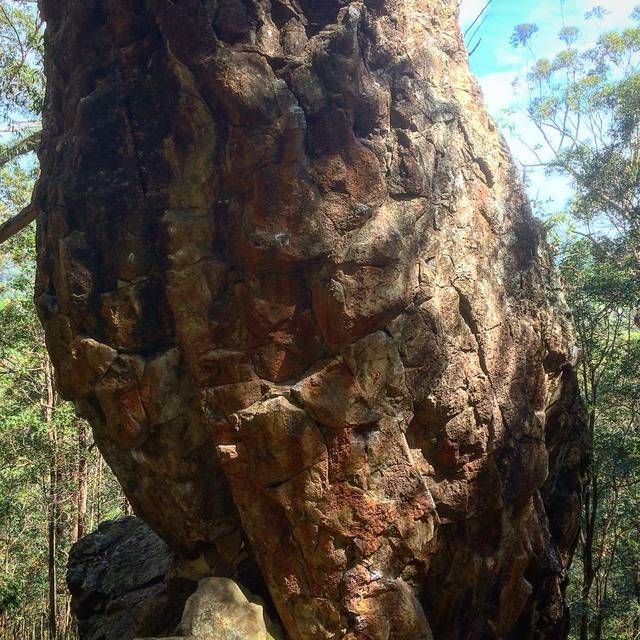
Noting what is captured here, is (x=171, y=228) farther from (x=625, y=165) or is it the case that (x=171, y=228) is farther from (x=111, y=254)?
(x=625, y=165)

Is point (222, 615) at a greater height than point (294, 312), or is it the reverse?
point (294, 312)

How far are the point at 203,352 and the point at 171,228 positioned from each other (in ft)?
3.60

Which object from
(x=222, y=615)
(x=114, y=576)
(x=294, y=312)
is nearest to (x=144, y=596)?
(x=114, y=576)

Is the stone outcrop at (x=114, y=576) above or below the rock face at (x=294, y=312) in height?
below

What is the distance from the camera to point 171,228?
5.25 metres

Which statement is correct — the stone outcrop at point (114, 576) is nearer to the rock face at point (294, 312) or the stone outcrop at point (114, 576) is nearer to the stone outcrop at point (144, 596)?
the stone outcrop at point (144, 596)

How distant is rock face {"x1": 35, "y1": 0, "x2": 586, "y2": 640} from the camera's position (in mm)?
4961

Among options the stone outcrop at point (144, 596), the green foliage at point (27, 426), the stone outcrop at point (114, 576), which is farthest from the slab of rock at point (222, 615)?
the green foliage at point (27, 426)

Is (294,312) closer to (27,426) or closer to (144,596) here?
(144,596)

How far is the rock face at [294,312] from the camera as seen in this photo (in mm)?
4961

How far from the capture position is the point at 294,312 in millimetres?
5141

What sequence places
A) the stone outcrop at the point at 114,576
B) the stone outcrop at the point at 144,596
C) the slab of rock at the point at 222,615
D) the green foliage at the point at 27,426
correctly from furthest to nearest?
the green foliage at the point at 27,426
the stone outcrop at the point at 114,576
the stone outcrop at the point at 144,596
the slab of rock at the point at 222,615

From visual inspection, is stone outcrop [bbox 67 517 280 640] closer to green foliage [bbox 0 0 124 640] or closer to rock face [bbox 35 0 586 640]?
rock face [bbox 35 0 586 640]

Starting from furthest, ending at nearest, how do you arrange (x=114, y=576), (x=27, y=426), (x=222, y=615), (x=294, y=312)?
1. (x=27, y=426)
2. (x=114, y=576)
3. (x=294, y=312)
4. (x=222, y=615)
